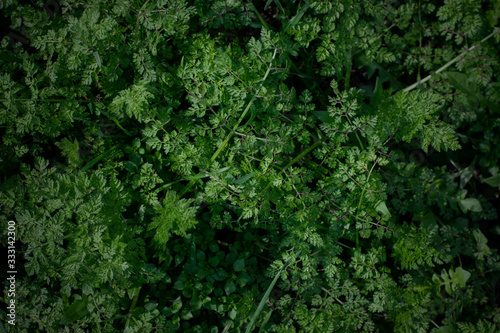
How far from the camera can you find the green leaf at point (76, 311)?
7.65ft

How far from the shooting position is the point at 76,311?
2.35 metres

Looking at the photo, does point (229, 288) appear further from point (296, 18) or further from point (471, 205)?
point (471, 205)

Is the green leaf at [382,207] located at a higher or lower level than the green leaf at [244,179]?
lower

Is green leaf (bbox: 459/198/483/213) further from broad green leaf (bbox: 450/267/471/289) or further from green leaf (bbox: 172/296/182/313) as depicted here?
green leaf (bbox: 172/296/182/313)

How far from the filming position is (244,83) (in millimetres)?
2398

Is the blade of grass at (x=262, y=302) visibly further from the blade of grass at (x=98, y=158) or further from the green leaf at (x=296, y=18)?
the green leaf at (x=296, y=18)

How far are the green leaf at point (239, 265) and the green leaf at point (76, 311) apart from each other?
1075 mm

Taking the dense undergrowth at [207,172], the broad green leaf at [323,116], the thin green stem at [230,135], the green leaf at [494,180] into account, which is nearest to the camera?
the dense undergrowth at [207,172]

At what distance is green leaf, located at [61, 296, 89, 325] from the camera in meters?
2.33

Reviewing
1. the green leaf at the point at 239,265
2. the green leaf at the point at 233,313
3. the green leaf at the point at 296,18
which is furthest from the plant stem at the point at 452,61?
the green leaf at the point at 233,313

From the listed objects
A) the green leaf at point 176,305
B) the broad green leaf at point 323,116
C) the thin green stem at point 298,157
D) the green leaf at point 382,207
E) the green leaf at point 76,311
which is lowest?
the green leaf at point 176,305

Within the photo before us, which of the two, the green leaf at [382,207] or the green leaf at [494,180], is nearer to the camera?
the green leaf at [382,207]

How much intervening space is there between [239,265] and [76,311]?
117cm

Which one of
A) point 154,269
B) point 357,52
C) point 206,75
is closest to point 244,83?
point 206,75
